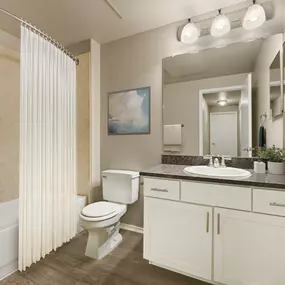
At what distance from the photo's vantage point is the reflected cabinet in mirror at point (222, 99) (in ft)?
5.86

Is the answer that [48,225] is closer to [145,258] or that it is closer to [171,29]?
[145,258]

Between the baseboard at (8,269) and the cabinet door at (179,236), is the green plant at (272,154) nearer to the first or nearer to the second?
the cabinet door at (179,236)

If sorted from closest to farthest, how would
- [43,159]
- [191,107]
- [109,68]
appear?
1. [43,159]
2. [191,107]
3. [109,68]

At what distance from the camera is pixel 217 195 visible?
1.43 meters

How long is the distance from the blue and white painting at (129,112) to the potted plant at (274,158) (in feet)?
3.84

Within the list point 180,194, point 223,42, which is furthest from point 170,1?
point 180,194

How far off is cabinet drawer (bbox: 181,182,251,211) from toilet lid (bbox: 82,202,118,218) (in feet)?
2.49

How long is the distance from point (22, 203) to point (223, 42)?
90.4 inches

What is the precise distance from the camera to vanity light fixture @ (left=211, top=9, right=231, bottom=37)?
1833 mm

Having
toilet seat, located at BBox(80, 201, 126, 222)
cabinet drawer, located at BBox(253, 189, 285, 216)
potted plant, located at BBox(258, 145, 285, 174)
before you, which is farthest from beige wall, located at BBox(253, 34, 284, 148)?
toilet seat, located at BBox(80, 201, 126, 222)

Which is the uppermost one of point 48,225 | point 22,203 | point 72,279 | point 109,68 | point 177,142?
point 109,68

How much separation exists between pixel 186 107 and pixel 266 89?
2.40ft

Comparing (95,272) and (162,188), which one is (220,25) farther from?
(95,272)

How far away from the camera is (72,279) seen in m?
1.58
